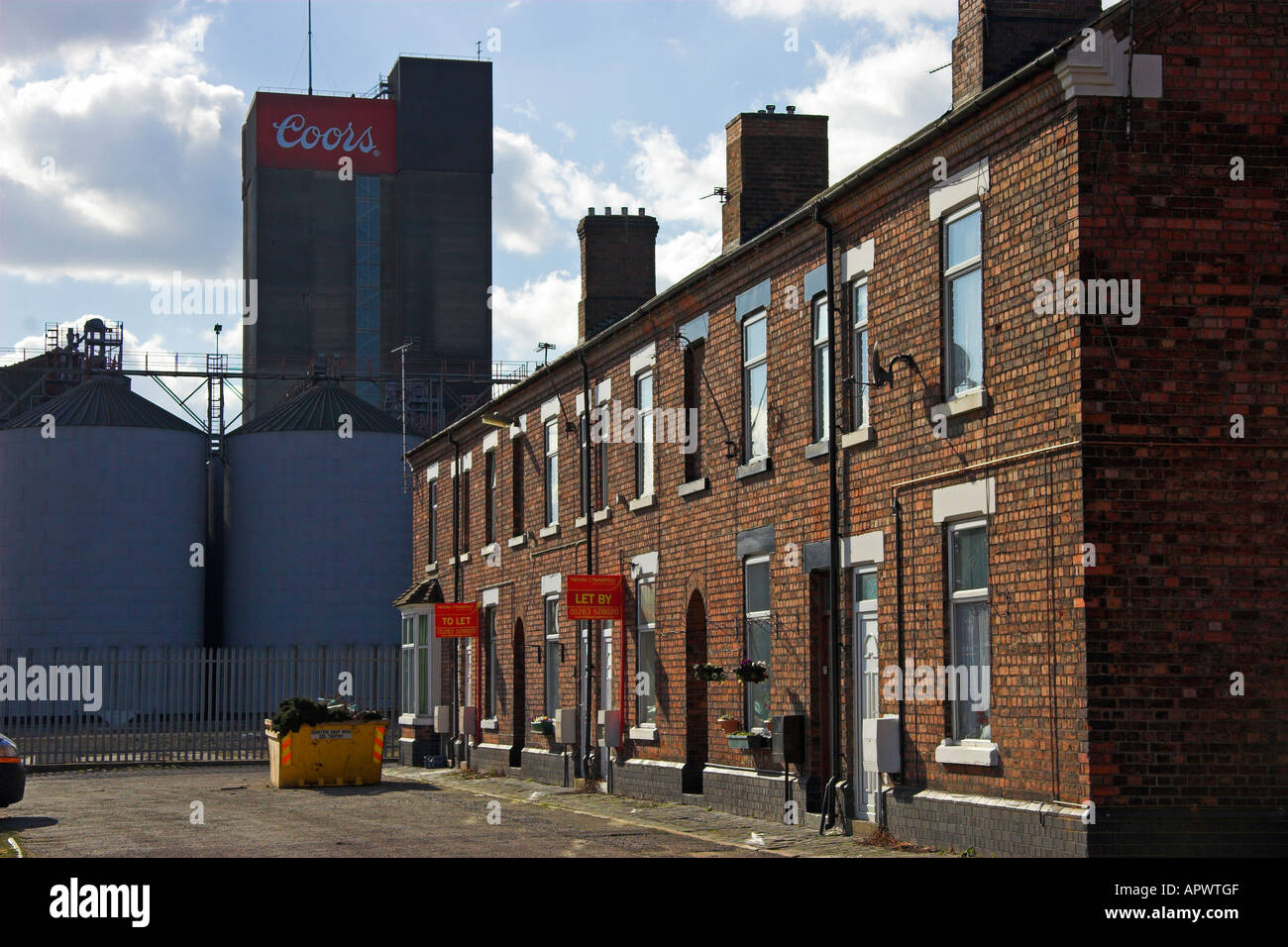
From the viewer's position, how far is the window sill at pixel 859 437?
17484mm

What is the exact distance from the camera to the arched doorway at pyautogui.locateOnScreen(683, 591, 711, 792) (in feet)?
74.0

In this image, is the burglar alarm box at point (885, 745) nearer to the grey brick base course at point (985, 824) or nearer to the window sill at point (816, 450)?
the grey brick base course at point (985, 824)

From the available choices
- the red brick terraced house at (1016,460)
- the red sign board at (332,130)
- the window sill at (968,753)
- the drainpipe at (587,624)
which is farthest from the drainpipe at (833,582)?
the red sign board at (332,130)

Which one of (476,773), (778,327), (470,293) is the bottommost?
(476,773)

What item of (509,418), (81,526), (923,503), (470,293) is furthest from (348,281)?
(923,503)

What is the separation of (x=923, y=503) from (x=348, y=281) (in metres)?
60.3

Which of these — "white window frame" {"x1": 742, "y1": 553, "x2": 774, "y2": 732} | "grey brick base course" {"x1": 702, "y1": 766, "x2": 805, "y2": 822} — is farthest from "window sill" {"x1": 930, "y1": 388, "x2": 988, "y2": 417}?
"grey brick base course" {"x1": 702, "y1": 766, "x2": 805, "y2": 822}

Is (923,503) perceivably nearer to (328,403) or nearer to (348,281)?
(328,403)

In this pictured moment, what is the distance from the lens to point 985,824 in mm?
14555

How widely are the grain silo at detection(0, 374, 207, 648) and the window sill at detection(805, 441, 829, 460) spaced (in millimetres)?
37850

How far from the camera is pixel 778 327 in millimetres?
20125

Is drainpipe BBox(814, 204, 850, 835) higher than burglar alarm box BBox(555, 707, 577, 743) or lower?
higher

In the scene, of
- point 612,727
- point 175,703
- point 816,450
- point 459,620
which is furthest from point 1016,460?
point 175,703

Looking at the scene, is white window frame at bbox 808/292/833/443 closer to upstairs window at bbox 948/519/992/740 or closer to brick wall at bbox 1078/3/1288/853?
upstairs window at bbox 948/519/992/740
